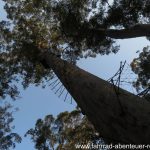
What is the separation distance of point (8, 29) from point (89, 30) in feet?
15.4

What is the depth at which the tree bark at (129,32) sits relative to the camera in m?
10.7

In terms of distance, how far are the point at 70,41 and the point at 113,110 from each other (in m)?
9.96

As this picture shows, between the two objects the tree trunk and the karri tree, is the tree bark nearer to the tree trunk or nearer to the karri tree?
the karri tree

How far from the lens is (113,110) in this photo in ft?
13.6

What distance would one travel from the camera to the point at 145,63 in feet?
47.9

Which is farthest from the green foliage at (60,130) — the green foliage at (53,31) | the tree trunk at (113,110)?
the tree trunk at (113,110)

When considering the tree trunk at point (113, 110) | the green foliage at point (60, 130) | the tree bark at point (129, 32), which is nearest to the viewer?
the tree trunk at point (113, 110)

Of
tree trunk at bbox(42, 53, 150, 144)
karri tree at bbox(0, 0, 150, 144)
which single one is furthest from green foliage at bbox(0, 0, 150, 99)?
tree trunk at bbox(42, 53, 150, 144)

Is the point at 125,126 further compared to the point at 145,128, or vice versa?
the point at 125,126

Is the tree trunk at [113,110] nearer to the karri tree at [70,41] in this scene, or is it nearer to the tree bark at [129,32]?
the karri tree at [70,41]

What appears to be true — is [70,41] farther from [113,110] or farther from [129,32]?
[113,110]

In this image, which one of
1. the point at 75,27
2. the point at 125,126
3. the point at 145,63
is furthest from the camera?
the point at 145,63

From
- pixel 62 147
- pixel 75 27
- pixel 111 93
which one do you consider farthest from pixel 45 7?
pixel 111 93

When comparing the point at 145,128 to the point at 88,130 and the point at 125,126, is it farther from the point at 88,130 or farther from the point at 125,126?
the point at 88,130
